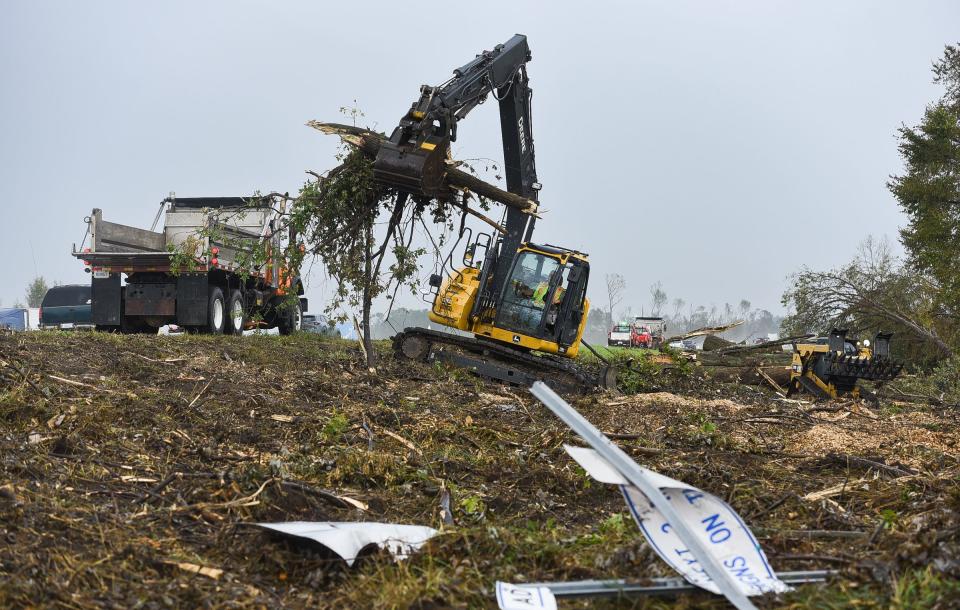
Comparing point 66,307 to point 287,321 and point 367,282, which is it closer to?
point 287,321

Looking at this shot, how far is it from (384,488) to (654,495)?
9.50 ft

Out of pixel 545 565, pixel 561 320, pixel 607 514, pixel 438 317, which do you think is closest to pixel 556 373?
pixel 561 320

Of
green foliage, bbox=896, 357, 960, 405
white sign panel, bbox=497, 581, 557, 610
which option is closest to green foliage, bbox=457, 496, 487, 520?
white sign panel, bbox=497, 581, 557, 610

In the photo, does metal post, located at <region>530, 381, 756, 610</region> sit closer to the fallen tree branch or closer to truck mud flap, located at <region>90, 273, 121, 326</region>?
the fallen tree branch

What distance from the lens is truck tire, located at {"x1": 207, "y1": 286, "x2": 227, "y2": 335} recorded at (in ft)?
57.7

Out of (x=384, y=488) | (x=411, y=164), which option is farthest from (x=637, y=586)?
(x=411, y=164)

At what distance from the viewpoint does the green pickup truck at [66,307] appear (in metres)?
25.9

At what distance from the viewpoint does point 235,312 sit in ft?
62.1

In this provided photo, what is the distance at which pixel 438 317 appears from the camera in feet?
46.5

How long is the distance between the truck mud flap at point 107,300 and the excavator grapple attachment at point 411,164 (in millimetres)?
7911

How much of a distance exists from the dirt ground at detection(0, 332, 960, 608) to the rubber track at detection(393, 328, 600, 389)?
2549 millimetres

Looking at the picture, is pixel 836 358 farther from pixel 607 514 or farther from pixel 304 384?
pixel 607 514

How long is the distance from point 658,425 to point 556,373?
4.48 meters

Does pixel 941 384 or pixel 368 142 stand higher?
pixel 368 142
